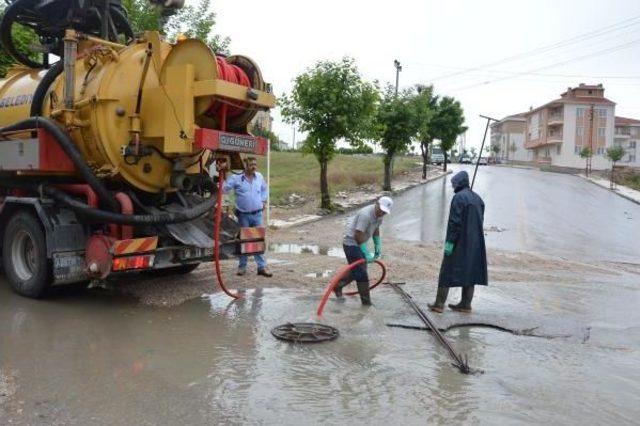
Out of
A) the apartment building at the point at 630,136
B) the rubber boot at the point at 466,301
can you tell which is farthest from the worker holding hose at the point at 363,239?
the apartment building at the point at 630,136

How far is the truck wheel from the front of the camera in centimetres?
720

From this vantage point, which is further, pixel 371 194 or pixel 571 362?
pixel 371 194

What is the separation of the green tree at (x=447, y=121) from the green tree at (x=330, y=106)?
23.4m

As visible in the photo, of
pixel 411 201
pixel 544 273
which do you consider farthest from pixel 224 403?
pixel 411 201

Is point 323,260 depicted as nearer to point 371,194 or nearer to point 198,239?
point 198,239

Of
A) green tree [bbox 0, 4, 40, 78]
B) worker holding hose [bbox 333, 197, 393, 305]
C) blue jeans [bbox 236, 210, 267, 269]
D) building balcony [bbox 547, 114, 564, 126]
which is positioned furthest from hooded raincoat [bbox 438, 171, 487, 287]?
building balcony [bbox 547, 114, 564, 126]

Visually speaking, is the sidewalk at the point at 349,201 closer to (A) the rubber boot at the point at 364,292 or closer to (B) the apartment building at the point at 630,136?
(A) the rubber boot at the point at 364,292

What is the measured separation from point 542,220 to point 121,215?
16271 millimetres

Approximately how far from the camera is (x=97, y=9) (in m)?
8.00

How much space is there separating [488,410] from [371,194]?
72.1 feet

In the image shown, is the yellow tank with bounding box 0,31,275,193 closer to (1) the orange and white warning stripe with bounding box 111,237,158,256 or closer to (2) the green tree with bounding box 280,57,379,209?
(1) the orange and white warning stripe with bounding box 111,237,158,256

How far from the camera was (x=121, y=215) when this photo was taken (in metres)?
6.81

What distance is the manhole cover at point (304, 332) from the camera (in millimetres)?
5945

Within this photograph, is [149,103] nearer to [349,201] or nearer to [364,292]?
[364,292]
